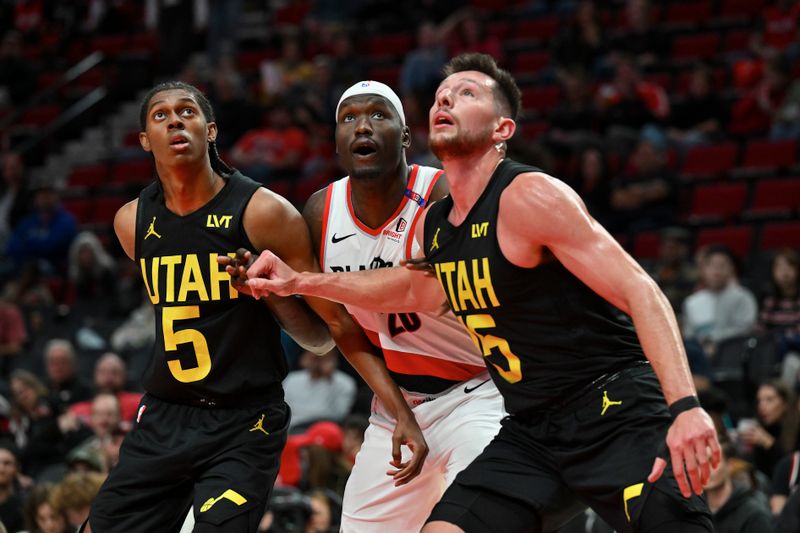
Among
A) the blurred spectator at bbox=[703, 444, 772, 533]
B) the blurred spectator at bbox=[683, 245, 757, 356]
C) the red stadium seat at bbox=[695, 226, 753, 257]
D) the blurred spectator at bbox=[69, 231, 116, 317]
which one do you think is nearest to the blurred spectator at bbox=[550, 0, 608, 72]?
the red stadium seat at bbox=[695, 226, 753, 257]

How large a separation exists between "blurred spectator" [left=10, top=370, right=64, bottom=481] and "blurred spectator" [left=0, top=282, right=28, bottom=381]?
222cm

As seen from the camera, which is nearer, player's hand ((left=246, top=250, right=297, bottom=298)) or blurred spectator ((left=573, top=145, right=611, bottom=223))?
player's hand ((left=246, top=250, right=297, bottom=298))

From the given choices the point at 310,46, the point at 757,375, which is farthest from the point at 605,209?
the point at 310,46

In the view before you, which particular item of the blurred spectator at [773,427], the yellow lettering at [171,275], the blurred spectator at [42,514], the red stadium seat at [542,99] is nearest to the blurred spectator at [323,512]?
the blurred spectator at [42,514]

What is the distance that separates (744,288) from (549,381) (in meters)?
7.28

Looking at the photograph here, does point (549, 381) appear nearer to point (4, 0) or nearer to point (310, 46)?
point (310, 46)

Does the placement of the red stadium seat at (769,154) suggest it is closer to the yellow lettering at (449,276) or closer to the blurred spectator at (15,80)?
the yellow lettering at (449,276)

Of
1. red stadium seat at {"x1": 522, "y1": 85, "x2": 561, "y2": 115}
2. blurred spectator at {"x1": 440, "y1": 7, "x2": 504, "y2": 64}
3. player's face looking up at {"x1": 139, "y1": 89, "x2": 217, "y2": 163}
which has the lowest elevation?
player's face looking up at {"x1": 139, "y1": 89, "x2": 217, "y2": 163}

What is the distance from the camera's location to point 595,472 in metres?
4.49

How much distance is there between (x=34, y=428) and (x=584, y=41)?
8.77m

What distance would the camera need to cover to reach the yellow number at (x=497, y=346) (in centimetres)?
470

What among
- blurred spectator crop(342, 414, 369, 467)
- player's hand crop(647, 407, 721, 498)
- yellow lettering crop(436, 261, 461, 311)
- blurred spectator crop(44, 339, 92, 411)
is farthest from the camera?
blurred spectator crop(44, 339, 92, 411)

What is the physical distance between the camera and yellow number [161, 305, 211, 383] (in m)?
5.20

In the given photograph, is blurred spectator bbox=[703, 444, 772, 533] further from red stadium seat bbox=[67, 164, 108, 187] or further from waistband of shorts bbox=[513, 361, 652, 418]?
red stadium seat bbox=[67, 164, 108, 187]
